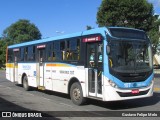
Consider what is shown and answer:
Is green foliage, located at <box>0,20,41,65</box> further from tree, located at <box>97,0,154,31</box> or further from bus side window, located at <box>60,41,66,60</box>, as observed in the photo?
bus side window, located at <box>60,41,66,60</box>

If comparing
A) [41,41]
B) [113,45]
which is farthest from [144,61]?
[41,41]

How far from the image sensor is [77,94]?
1376 cm

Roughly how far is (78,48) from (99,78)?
2002 mm

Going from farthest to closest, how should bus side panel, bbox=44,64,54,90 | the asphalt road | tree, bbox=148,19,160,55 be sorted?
tree, bbox=148,19,160,55 → bus side panel, bbox=44,64,54,90 → the asphalt road

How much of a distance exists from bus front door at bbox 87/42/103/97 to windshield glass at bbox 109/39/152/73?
0.57 metres

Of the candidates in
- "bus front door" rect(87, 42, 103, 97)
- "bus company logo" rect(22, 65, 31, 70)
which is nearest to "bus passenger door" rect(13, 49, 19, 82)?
"bus company logo" rect(22, 65, 31, 70)

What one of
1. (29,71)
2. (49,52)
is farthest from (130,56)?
(29,71)

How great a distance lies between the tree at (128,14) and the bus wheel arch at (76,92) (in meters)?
20.5

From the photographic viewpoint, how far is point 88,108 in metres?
12.9

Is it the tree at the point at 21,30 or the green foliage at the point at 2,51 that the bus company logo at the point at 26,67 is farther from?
the tree at the point at 21,30

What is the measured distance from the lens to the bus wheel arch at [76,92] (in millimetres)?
13483

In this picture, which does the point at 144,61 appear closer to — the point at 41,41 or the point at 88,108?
the point at 88,108

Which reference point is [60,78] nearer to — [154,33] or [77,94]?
[77,94]

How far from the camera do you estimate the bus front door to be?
40.8ft
